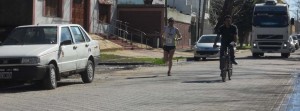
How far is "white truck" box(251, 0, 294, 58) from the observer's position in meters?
35.3

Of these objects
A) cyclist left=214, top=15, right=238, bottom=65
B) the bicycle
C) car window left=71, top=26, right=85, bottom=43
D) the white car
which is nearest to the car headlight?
the white car

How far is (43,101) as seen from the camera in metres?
11.7

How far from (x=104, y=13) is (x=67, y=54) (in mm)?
27492

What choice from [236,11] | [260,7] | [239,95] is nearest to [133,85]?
[239,95]

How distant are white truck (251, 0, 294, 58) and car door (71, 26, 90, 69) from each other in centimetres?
2093

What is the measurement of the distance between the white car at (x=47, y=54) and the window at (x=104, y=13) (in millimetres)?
24839

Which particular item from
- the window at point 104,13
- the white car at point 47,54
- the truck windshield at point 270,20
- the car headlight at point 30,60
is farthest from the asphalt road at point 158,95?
the window at point 104,13

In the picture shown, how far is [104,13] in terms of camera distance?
42094 millimetres

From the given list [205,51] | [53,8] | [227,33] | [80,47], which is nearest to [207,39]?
[205,51]

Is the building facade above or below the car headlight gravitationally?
above

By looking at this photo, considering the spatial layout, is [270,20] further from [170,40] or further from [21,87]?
[21,87]

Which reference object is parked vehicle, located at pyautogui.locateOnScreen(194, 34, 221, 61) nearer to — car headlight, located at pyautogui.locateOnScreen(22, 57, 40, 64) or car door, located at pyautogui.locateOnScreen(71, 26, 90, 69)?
car door, located at pyautogui.locateOnScreen(71, 26, 90, 69)

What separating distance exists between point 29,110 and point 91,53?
621cm

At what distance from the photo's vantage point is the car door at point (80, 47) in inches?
611
